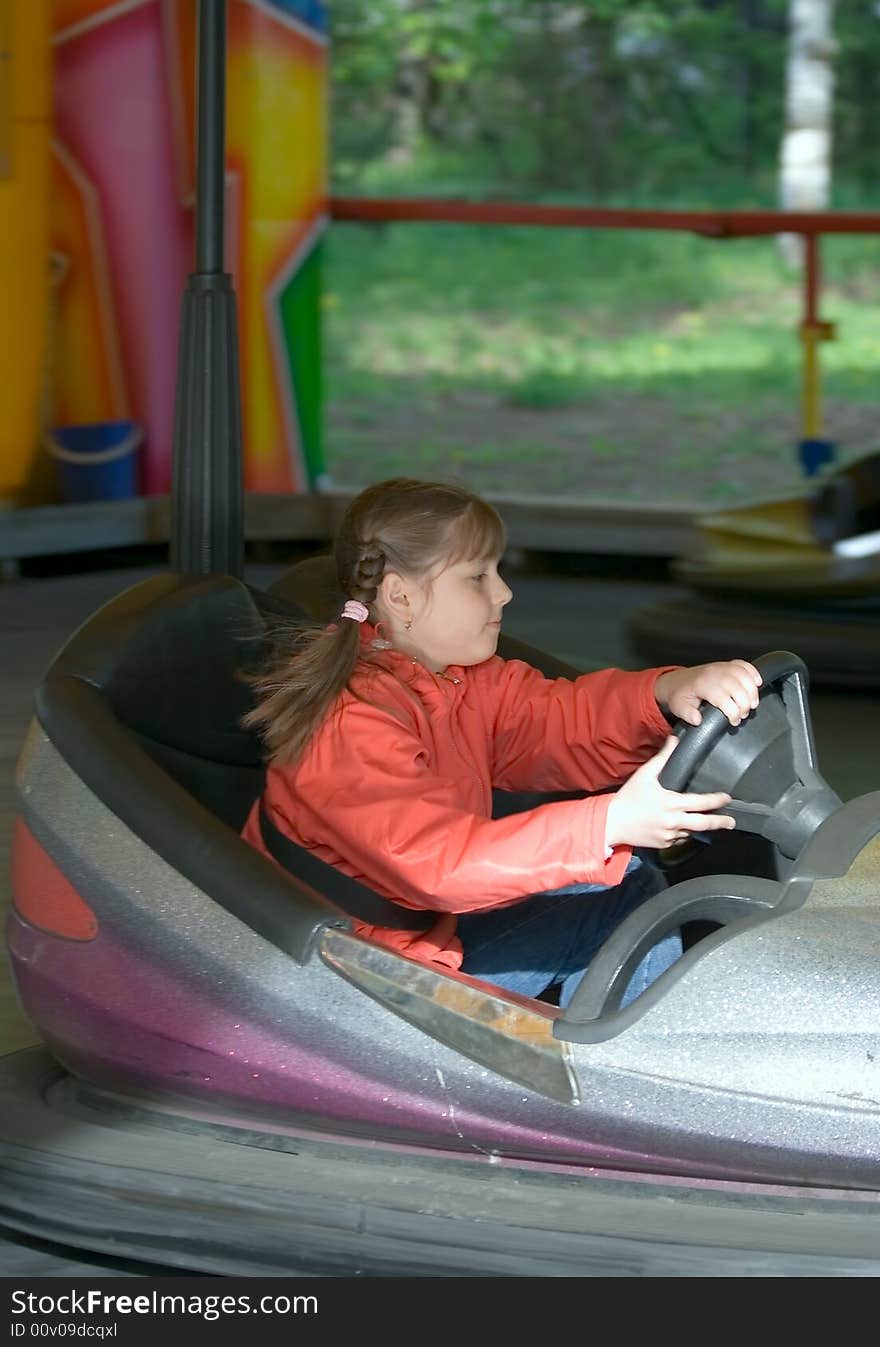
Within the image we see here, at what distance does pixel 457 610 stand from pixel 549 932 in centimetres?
30

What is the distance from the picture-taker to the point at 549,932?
186 cm

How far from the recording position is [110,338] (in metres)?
5.08

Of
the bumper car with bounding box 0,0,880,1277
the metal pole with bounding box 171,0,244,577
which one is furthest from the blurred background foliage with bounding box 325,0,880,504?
the bumper car with bounding box 0,0,880,1277

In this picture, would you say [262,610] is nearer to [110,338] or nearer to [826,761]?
[826,761]

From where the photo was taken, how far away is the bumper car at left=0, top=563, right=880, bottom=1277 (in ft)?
5.10

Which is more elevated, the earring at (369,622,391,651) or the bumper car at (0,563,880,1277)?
the earring at (369,622,391,651)

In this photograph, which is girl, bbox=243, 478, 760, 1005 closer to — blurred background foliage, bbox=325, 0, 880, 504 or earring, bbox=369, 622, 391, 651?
earring, bbox=369, 622, 391, 651

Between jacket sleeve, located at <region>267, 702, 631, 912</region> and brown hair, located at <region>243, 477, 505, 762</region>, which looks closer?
jacket sleeve, located at <region>267, 702, 631, 912</region>

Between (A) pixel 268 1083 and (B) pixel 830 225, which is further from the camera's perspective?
(B) pixel 830 225

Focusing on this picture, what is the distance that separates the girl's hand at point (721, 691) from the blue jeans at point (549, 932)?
0.17 m

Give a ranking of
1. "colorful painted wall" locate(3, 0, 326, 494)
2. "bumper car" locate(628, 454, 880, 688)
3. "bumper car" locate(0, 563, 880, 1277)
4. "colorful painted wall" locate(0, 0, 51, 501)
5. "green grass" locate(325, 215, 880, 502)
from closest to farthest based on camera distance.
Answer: "bumper car" locate(0, 563, 880, 1277) → "bumper car" locate(628, 454, 880, 688) → "colorful painted wall" locate(0, 0, 51, 501) → "colorful painted wall" locate(3, 0, 326, 494) → "green grass" locate(325, 215, 880, 502)

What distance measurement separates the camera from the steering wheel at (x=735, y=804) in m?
1.63

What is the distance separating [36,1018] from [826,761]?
1.90 meters

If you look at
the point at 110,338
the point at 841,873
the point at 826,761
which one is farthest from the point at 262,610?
the point at 110,338
